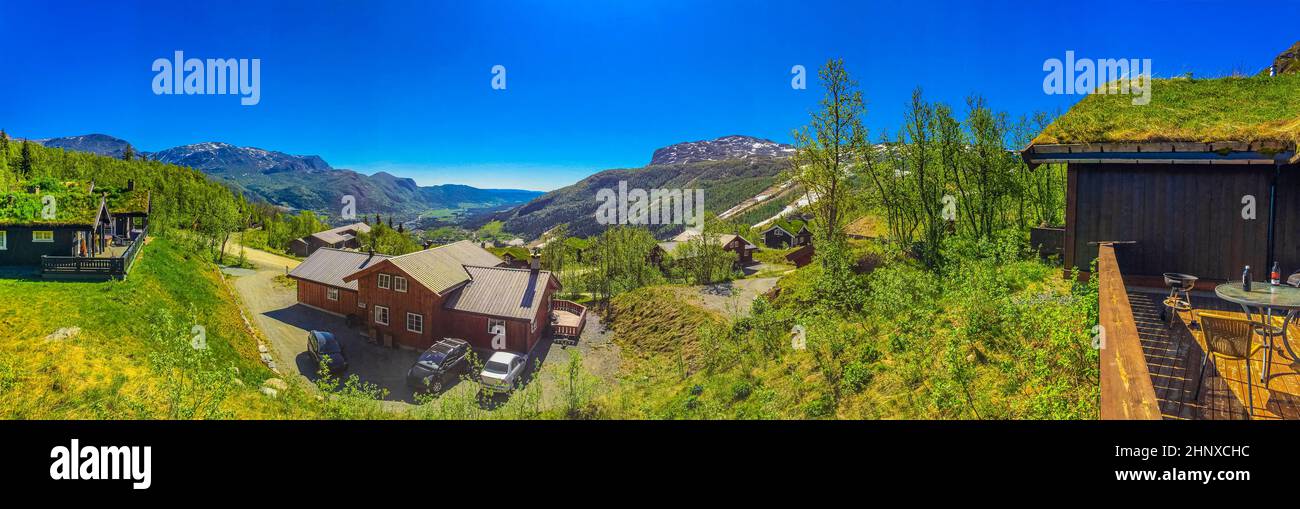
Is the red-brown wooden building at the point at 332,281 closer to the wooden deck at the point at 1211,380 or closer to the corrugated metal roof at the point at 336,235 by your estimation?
the wooden deck at the point at 1211,380

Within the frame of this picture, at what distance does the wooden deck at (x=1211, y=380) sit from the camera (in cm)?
512

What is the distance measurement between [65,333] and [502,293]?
50.2ft

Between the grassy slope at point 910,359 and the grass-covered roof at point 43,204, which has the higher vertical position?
the grass-covered roof at point 43,204

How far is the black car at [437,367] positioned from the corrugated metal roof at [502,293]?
14.3 feet

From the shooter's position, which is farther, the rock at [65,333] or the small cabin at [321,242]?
the small cabin at [321,242]

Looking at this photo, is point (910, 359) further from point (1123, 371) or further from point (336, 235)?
point (336, 235)

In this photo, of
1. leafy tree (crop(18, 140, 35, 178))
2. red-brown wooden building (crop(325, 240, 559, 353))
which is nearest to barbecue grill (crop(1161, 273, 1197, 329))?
red-brown wooden building (crop(325, 240, 559, 353))

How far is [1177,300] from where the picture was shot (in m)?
8.30

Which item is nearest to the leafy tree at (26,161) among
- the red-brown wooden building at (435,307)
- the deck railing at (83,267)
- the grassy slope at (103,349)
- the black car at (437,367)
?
the grassy slope at (103,349)

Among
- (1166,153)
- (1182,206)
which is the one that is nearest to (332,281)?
(1166,153)

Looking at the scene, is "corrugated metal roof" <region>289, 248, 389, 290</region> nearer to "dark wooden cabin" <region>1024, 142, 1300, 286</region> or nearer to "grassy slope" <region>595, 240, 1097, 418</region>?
"grassy slope" <region>595, 240, 1097, 418</region>

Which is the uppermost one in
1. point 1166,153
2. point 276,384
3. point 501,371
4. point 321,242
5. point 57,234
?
point 1166,153

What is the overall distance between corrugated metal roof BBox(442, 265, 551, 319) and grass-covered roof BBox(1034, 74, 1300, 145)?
22.1 metres
